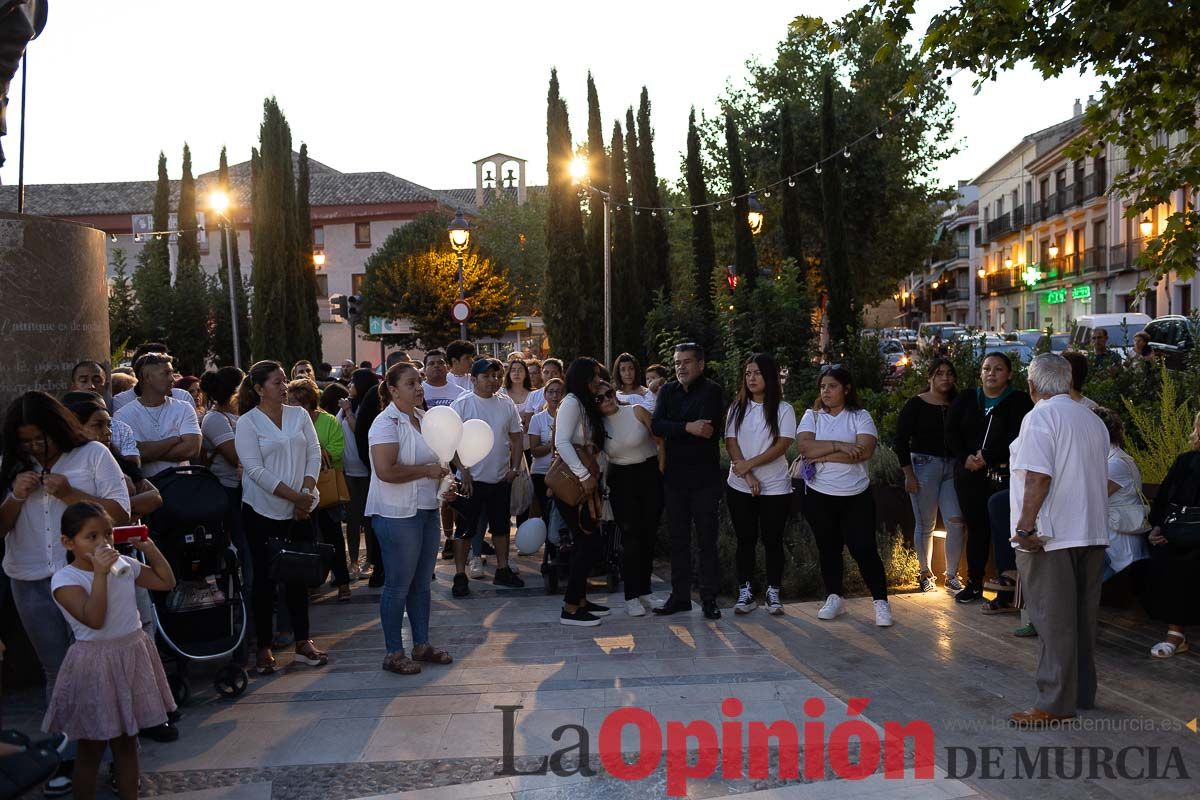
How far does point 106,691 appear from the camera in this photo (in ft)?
14.7

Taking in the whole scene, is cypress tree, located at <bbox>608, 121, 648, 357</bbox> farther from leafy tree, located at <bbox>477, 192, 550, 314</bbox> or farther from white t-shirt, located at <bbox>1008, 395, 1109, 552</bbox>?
white t-shirt, located at <bbox>1008, 395, 1109, 552</bbox>

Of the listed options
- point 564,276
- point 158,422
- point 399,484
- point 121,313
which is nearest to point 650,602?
point 399,484

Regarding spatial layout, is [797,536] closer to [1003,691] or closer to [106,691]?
[1003,691]

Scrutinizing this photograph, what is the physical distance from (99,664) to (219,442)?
2.90 m

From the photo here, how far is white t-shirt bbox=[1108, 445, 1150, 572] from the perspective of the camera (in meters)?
6.97

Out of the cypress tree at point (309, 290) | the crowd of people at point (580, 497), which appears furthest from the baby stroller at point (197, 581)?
the cypress tree at point (309, 290)

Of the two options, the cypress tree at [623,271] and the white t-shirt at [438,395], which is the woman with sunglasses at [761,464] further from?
the cypress tree at [623,271]

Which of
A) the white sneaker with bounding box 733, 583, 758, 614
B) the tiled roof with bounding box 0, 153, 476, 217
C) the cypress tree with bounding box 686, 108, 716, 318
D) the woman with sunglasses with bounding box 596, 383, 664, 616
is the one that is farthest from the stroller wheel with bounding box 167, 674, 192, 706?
the tiled roof with bounding box 0, 153, 476, 217

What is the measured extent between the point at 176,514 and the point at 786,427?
157 inches

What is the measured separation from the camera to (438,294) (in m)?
43.2

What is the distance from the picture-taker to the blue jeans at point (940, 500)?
8242 millimetres

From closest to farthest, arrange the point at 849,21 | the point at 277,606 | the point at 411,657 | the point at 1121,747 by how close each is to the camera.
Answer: the point at 1121,747 → the point at 411,657 → the point at 277,606 → the point at 849,21

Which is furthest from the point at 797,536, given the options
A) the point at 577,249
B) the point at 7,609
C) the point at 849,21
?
the point at 577,249

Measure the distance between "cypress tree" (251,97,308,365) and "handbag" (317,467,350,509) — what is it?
28.0 meters
